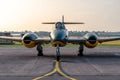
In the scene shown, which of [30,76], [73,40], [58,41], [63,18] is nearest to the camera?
[30,76]

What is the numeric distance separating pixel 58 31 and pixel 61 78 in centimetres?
1173

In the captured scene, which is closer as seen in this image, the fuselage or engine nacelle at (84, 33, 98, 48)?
the fuselage

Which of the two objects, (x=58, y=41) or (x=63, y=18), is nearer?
(x=58, y=41)

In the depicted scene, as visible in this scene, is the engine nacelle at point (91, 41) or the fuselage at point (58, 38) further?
the engine nacelle at point (91, 41)

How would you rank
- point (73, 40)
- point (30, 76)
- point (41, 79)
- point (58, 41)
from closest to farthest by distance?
point (41, 79), point (30, 76), point (58, 41), point (73, 40)

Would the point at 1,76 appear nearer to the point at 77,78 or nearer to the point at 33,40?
the point at 77,78

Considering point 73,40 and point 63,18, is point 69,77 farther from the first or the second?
point 63,18

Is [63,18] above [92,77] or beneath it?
above

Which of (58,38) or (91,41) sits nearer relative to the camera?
(58,38)

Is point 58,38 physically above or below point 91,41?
above

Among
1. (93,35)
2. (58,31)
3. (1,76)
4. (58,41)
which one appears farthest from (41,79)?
(93,35)

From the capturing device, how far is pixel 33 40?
85.5 feet

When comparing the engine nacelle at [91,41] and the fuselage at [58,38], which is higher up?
the fuselage at [58,38]

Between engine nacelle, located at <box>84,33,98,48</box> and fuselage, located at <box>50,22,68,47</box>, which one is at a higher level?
fuselage, located at <box>50,22,68,47</box>
